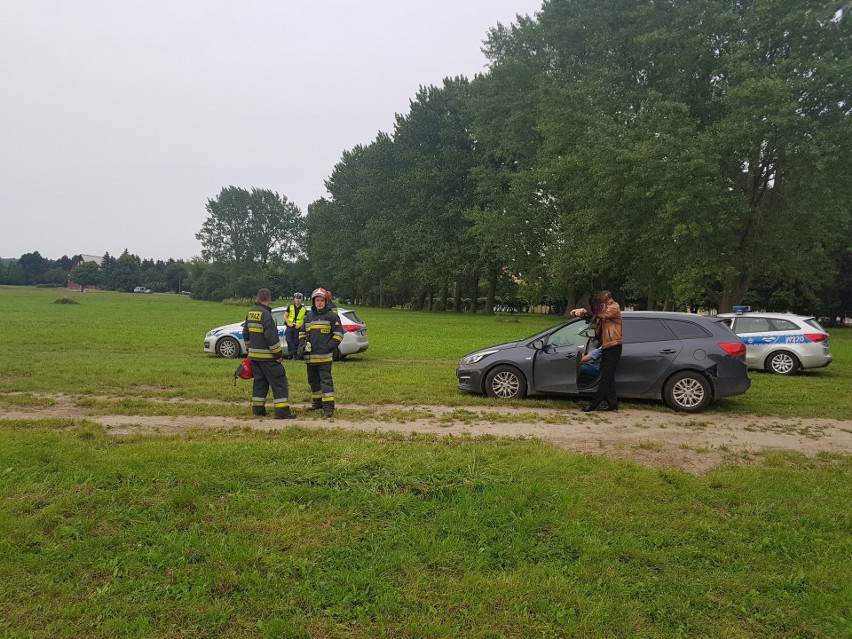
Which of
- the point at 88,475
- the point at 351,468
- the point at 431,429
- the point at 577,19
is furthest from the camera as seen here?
the point at 577,19

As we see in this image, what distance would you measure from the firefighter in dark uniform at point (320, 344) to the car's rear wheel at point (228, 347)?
26.2ft

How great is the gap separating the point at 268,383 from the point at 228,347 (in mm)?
8541

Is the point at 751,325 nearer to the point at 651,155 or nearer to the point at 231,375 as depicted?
the point at 651,155

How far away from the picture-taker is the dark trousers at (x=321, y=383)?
8148mm

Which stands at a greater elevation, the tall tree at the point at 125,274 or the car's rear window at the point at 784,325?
the tall tree at the point at 125,274

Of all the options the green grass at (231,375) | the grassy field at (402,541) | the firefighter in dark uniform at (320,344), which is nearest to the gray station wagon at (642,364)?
the green grass at (231,375)

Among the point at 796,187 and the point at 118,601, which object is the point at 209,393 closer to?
the point at 118,601

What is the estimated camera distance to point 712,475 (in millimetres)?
5344

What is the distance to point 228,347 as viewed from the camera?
52.5 feet

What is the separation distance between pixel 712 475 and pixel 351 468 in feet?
11.1

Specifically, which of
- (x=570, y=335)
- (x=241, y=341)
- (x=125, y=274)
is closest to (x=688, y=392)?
(x=570, y=335)

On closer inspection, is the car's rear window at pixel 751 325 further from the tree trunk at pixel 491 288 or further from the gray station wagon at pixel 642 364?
the tree trunk at pixel 491 288

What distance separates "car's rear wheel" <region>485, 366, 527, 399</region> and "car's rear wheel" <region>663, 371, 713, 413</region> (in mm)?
2380

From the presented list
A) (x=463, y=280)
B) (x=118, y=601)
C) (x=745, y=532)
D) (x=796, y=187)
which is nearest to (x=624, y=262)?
(x=796, y=187)
